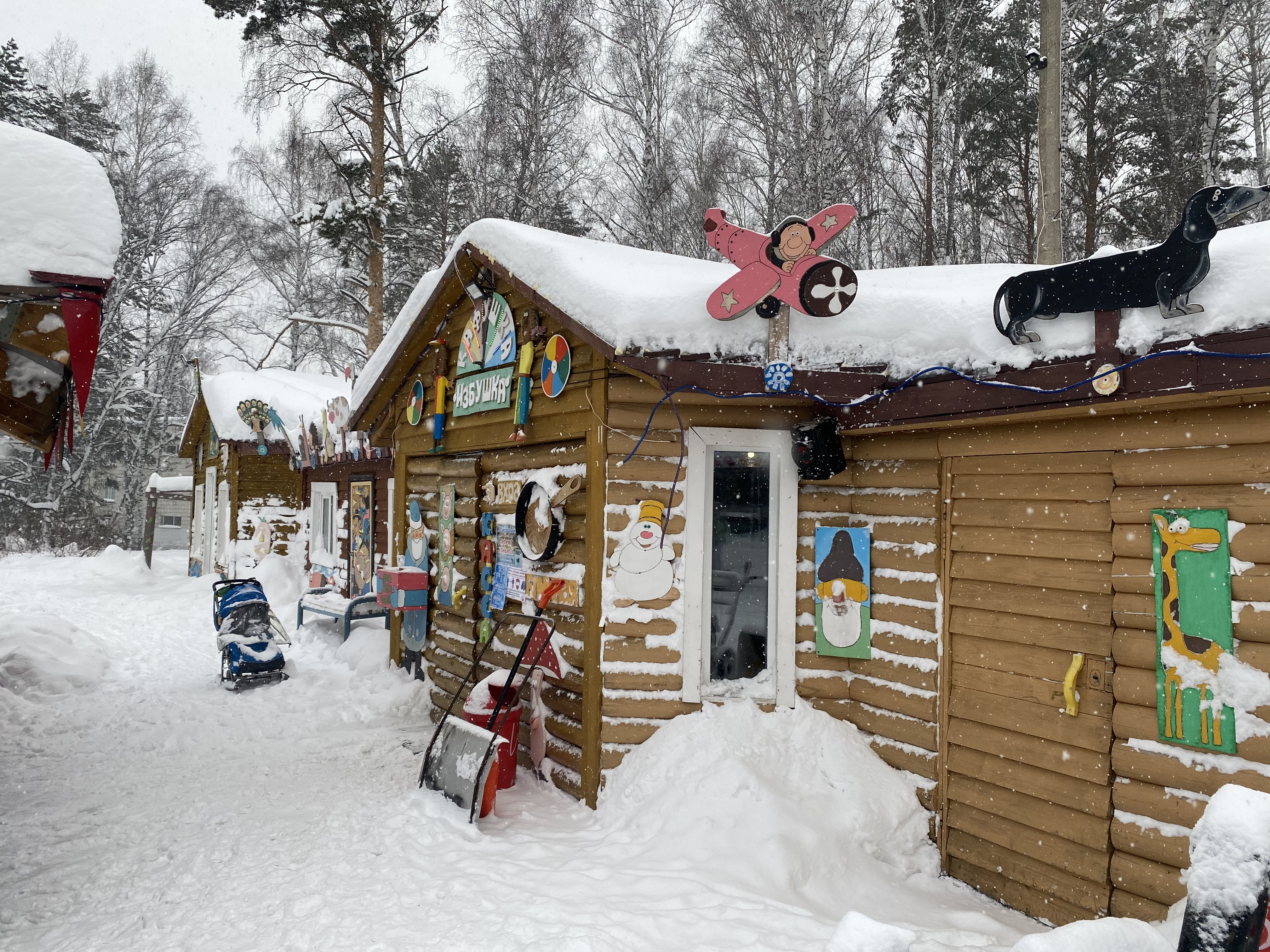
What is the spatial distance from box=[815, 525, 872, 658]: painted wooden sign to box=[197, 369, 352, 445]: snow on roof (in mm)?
12303

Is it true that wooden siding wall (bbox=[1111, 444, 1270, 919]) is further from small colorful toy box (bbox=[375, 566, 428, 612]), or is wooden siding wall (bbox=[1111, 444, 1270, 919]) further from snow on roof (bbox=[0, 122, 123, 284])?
small colorful toy box (bbox=[375, 566, 428, 612])

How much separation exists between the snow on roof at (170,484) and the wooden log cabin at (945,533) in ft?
57.6

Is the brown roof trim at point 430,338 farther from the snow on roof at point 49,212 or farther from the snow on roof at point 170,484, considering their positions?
the snow on roof at point 170,484

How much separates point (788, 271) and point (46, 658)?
31.7ft

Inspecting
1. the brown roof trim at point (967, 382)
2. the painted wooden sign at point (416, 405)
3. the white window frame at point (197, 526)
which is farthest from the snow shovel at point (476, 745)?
the white window frame at point (197, 526)

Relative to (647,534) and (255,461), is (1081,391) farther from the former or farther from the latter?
(255,461)

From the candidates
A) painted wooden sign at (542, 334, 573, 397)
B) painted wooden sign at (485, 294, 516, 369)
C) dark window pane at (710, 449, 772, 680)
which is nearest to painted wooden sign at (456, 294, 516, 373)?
painted wooden sign at (485, 294, 516, 369)

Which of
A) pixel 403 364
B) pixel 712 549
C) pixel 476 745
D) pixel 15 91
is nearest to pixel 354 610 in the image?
pixel 403 364

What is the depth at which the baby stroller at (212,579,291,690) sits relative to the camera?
9.48 metres

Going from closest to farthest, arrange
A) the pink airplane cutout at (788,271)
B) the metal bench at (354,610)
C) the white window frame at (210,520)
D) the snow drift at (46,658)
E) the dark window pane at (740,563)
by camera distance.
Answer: the pink airplane cutout at (788,271) → the dark window pane at (740,563) → the snow drift at (46,658) → the metal bench at (354,610) → the white window frame at (210,520)

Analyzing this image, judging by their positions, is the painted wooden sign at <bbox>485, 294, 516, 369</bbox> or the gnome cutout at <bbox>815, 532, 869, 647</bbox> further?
the painted wooden sign at <bbox>485, 294, 516, 369</bbox>

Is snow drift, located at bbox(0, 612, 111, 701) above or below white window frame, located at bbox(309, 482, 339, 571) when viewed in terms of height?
below

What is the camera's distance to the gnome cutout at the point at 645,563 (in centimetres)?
559

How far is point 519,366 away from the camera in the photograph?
6.70 metres
